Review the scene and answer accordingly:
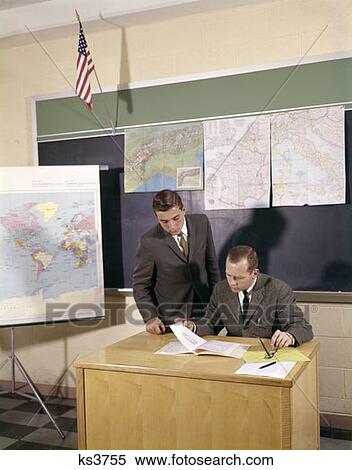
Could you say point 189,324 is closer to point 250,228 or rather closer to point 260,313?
point 260,313

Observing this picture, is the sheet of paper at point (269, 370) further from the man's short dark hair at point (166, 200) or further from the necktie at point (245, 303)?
the man's short dark hair at point (166, 200)

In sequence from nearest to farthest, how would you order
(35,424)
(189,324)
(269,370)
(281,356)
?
1. (269,370)
2. (281,356)
3. (189,324)
4. (35,424)

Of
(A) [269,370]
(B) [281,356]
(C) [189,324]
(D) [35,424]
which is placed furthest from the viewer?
(D) [35,424]

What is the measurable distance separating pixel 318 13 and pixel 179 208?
0.78 meters

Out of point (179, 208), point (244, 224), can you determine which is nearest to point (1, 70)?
point (179, 208)

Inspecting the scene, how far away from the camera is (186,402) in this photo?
173 centimetres

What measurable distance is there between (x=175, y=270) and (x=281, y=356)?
0.46m

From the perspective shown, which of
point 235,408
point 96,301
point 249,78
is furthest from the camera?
point 96,301

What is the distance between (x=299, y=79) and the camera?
5.71 ft

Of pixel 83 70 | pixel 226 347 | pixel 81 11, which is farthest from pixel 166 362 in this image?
pixel 81 11

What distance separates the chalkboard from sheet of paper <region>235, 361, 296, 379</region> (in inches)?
10.7
